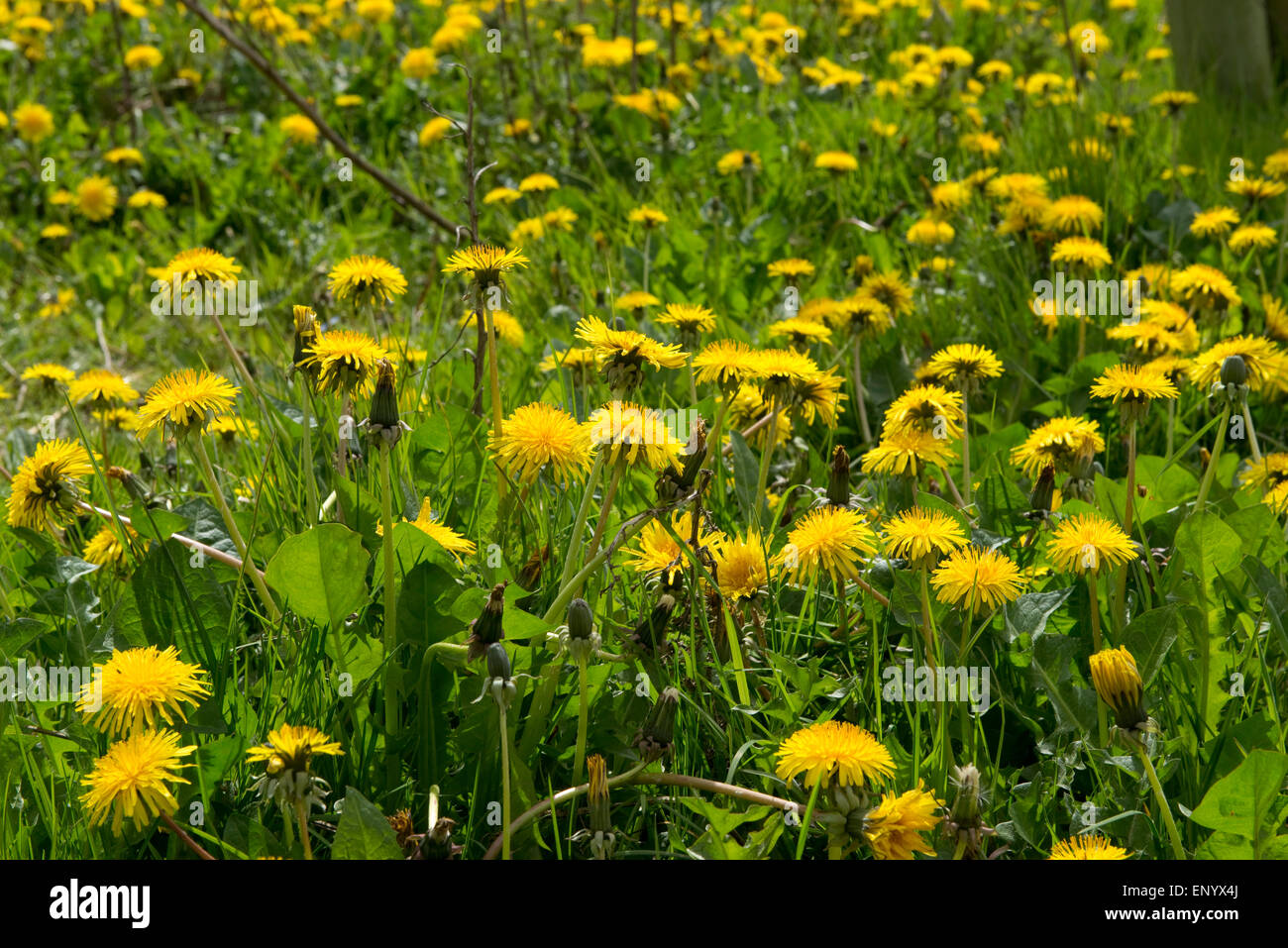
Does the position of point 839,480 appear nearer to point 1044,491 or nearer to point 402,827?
point 1044,491

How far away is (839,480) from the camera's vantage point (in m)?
1.69

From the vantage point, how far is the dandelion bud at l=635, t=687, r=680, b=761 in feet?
4.65

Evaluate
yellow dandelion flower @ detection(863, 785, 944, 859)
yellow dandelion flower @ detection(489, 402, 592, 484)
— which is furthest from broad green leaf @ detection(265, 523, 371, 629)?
yellow dandelion flower @ detection(863, 785, 944, 859)

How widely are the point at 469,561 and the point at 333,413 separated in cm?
46

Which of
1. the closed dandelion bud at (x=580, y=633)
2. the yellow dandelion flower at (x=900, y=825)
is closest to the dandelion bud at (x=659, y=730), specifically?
the closed dandelion bud at (x=580, y=633)

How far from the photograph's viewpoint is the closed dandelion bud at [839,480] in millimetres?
1673

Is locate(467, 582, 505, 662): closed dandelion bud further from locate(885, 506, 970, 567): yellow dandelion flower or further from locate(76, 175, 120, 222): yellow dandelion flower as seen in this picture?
locate(76, 175, 120, 222): yellow dandelion flower

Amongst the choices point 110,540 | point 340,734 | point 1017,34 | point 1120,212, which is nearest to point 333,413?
point 110,540

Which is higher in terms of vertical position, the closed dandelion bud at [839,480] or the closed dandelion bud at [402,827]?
the closed dandelion bud at [839,480]

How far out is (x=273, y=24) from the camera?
199 inches

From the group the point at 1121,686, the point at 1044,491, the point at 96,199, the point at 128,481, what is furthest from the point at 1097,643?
the point at 96,199

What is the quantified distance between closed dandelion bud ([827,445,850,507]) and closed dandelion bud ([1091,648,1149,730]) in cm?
45

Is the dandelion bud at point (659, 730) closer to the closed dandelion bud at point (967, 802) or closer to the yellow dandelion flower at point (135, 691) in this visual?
the closed dandelion bud at point (967, 802)

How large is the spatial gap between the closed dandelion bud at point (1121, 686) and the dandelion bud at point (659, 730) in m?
0.47
